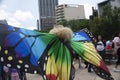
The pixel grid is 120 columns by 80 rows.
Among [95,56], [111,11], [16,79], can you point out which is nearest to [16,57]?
[95,56]

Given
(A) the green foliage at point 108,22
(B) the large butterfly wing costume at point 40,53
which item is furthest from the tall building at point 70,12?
(B) the large butterfly wing costume at point 40,53

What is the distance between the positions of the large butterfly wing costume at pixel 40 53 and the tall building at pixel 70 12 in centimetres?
12743

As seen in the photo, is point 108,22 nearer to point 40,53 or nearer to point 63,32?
point 63,32

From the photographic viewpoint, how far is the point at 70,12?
13950 centimetres

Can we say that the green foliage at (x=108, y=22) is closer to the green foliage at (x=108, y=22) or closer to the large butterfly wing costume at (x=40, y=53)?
the green foliage at (x=108, y=22)

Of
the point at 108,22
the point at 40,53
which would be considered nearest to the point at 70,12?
the point at 108,22

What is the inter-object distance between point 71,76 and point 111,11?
43472mm

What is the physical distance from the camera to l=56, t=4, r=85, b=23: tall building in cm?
13275

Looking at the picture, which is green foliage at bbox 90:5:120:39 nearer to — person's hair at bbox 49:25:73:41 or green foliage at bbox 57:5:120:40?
green foliage at bbox 57:5:120:40

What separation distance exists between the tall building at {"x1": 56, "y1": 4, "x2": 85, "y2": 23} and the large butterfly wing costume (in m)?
127

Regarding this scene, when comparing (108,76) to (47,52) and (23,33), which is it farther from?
(23,33)

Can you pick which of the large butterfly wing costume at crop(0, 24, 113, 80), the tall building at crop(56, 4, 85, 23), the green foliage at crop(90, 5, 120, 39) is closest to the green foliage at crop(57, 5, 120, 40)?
the green foliage at crop(90, 5, 120, 39)

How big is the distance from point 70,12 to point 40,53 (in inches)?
5379

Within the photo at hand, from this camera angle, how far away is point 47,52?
3434 mm
